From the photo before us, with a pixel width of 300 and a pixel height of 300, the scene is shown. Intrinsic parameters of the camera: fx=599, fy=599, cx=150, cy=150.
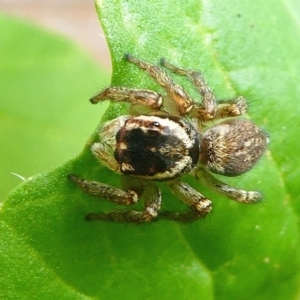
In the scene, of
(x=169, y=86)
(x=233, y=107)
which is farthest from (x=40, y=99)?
(x=233, y=107)

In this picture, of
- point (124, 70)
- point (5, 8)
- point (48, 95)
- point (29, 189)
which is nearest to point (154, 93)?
point (124, 70)

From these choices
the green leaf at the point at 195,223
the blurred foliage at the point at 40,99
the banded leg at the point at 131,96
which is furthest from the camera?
the blurred foliage at the point at 40,99

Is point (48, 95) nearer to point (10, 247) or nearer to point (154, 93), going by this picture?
point (154, 93)

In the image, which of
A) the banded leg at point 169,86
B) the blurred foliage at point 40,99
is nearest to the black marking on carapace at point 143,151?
the banded leg at point 169,86

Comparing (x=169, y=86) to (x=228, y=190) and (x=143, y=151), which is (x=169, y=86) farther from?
(x=228, y=190)

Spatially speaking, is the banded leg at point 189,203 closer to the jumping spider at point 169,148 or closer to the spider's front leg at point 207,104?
the jumping spider at point 169,148

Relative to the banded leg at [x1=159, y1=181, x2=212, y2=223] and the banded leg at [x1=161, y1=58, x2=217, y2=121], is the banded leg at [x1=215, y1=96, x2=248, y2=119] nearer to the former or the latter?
the banded leg at [x1=161, y1=58, x2=217, y2=121]

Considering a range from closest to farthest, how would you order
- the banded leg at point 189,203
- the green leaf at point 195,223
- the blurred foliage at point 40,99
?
the green leaf at point 195,223 < the banded leg at point 189,203 < the blurred foliage at point 40,99
